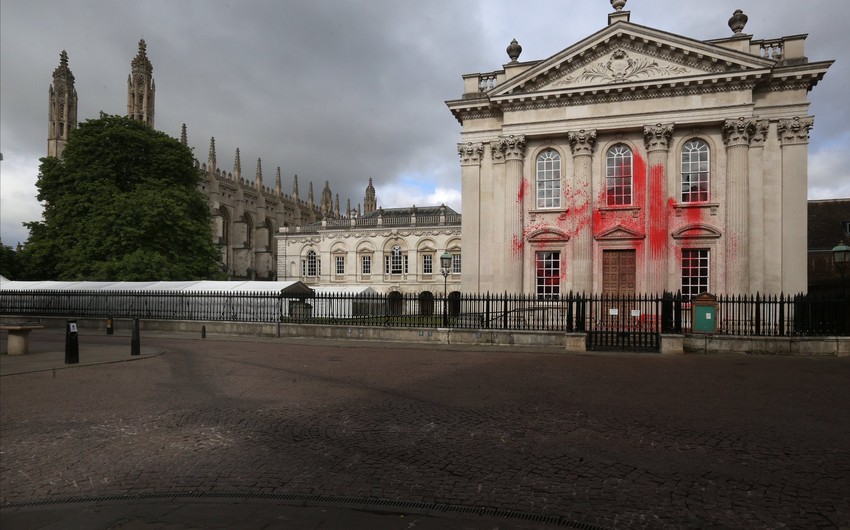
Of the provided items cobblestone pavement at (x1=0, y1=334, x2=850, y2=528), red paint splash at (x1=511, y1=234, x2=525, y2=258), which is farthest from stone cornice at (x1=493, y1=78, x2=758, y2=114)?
cobblestone pavement at (x1=0, y1=334, x2=850, y2=528)

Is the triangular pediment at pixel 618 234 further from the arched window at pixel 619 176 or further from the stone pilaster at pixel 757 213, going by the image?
the stone pilaster at pixel 757 213

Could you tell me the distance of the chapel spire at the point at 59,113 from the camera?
56.3 m

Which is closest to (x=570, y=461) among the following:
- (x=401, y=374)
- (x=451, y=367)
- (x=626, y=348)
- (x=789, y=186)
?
(x=401, y=374)

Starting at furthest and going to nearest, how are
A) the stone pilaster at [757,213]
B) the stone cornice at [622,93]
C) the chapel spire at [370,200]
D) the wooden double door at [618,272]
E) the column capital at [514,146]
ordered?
the chapel spire at [370,200], the column capital at [514,146], the wooden double door at [618,272], the stone pilaster at [757,213], the stone cornice at [622,93]

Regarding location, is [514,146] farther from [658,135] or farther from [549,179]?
[658,135]

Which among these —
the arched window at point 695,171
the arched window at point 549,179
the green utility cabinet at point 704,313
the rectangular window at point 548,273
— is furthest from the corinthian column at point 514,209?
the green utility cabinet at point 704,313

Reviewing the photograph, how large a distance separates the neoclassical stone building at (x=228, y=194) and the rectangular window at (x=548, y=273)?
122 ft

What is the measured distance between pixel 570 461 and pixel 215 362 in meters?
10.4

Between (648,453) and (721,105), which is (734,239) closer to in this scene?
(721,105)

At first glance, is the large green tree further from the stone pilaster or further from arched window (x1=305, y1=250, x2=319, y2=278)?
the stone pilaster

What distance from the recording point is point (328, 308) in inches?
901

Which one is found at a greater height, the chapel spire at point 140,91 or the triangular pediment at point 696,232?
the chapel spire at point 140,91

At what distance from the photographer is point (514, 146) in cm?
2544

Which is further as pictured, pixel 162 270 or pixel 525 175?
pixel 162 270
